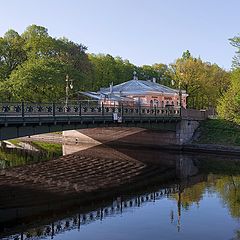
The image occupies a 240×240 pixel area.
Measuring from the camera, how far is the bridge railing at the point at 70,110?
93.9 ft

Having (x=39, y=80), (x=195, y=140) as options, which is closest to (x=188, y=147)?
(x=195, y=140)

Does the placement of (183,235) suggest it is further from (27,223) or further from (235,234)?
(27,223)

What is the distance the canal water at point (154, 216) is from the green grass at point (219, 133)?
48.8ft

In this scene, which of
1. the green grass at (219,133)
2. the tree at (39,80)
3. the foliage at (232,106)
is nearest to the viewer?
the green grass at (219,133)

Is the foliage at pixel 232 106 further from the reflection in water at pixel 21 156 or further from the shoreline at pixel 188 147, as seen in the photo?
the reflection in water at pixel 21 156

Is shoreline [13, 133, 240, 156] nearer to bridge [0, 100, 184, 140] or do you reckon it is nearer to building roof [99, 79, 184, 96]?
bridge [0, 100, 184, 140]

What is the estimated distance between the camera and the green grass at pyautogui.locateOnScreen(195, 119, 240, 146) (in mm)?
47719

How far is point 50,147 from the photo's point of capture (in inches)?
2052

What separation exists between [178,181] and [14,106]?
14.1 m

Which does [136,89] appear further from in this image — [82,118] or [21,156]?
[82,118]

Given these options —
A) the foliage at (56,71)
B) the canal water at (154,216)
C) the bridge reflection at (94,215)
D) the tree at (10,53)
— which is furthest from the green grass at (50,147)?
the bridge reflection at (94,215)

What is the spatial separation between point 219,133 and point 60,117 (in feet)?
82.1

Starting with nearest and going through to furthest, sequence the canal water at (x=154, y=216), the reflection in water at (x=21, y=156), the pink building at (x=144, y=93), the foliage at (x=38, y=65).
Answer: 1. the canal water at (x=154, y=216)
2. the reflection in water at (x=21, y=156)
3. the foliage at (x=38, y=65)
4. the pink building at (x=144, y=93)

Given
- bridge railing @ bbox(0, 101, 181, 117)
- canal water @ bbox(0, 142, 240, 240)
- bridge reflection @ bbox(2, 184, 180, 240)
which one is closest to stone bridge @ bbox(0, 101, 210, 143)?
bridge railing @ bbox(0, 101, 181, 117)
